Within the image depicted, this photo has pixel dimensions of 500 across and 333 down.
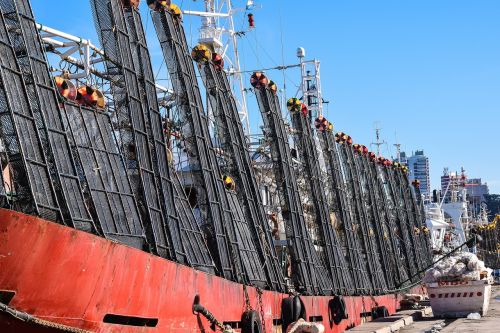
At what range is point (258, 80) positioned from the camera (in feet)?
80.2

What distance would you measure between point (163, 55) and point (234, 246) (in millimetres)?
4884

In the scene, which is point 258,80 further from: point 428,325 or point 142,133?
point 428,325

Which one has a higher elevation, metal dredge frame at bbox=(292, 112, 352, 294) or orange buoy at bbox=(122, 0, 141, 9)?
orange buoy at bbox=(122, 0, 141, 9)

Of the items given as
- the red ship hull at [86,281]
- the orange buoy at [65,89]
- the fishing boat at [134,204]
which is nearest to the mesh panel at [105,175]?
the fishing boat at [134,204]

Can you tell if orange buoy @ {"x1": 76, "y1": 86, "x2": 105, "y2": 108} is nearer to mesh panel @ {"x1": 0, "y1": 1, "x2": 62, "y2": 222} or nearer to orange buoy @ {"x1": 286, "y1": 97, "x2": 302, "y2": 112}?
mesh panel @ {"x1": 0, "y1": 1, "x2": 62, "y2": 222}

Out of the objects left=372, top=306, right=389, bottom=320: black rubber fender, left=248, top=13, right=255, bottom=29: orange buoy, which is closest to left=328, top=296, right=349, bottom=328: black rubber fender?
left=372, top=306, right=389, bottom=320: black rubber fender

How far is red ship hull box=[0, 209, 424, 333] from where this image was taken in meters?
10.4

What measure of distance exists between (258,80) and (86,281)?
1401cm

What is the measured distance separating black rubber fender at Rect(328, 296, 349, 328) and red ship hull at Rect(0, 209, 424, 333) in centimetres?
995

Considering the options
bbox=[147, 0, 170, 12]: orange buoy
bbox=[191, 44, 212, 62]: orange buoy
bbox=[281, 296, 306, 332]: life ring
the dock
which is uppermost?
bbox=[147, 0, 170, 12]: orange buoy

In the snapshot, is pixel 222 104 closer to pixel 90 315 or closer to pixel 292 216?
pixel 292 216

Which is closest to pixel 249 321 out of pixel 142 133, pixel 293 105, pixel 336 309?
pixel 142 133

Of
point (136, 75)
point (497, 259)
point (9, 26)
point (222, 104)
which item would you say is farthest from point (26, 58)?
point (497, 259)

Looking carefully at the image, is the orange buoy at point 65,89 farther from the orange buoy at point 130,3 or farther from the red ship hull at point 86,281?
the red ship hull at point 86,281
